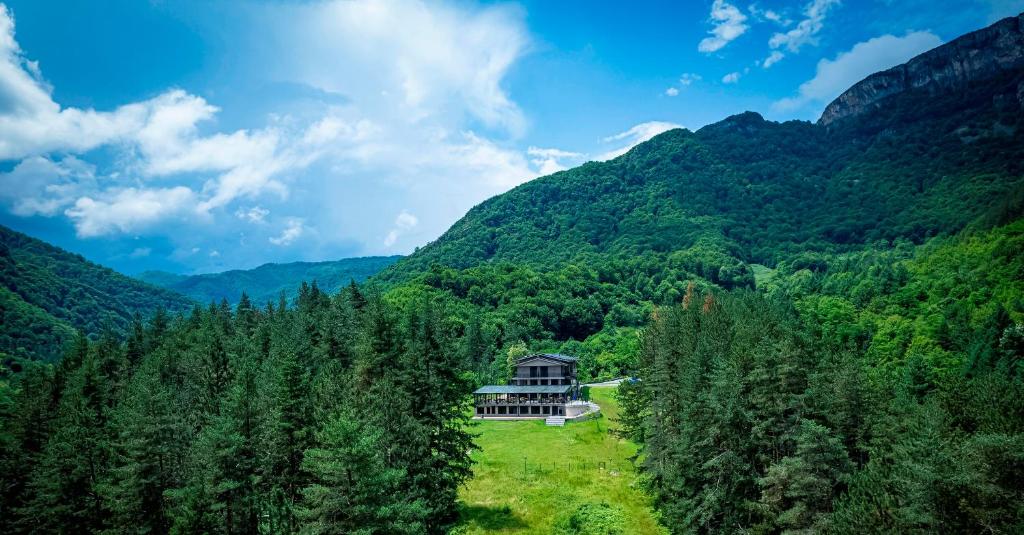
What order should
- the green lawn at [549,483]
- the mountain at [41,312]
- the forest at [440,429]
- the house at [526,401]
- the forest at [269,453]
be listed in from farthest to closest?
1. the mountain at [41,312]
2. the house at [526,401]
3. the green lawn at [549,483]
4. the forest at [269,453]
5. the forest at [440,429]

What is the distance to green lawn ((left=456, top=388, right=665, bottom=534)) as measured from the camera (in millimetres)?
38844

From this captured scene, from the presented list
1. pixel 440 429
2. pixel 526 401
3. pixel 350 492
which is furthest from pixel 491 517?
→ pixel 526 401

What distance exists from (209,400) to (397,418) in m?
28.9

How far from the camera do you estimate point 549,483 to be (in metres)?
46.2

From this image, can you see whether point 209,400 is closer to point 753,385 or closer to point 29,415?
point 29,415

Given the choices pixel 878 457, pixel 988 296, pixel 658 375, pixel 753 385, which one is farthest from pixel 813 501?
pixel 988 296

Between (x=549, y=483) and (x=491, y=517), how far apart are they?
792 centimetres

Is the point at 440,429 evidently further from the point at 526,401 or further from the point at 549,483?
the point at 526,401

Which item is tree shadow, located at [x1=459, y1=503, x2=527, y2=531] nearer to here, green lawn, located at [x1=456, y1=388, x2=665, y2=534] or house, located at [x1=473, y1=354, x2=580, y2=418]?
green lawn, located at [x1=456, y1=388, x2=665, y2=534]

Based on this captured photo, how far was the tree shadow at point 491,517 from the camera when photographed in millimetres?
38438

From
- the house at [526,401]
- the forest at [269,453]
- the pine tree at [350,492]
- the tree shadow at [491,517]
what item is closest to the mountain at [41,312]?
the forest at [269,453]

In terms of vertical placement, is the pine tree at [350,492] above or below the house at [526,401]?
above

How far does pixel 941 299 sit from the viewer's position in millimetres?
83812

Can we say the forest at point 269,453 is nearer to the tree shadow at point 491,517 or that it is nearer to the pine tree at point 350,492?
the pine tree at point 350,492
